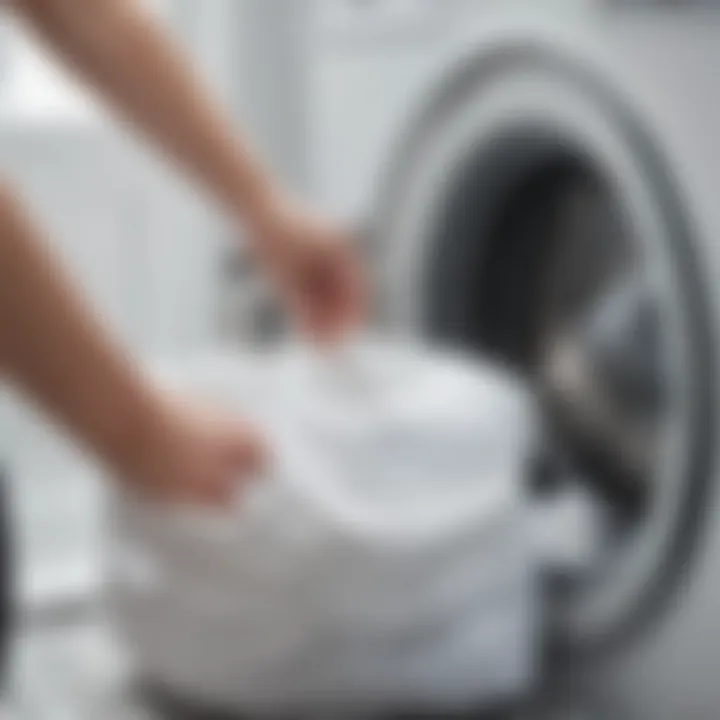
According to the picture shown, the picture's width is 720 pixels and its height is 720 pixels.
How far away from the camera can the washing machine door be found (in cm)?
109

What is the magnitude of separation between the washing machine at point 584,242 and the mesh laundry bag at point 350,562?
0.10 metres

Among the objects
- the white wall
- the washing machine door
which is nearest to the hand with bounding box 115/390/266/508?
the washing machine door

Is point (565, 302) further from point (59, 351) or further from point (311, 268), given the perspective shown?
point (59, 351)

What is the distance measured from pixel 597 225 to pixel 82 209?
0.58 metres

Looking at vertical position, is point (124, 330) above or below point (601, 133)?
above

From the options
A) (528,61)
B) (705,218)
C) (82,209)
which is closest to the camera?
(705,218)

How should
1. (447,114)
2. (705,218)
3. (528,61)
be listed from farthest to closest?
(447,114) → (528,61) → (705,218)

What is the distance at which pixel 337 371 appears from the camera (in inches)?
49.6

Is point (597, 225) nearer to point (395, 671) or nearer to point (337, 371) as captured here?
point (337, 371)

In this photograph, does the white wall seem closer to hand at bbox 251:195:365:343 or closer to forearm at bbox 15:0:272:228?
hand at bbox 251:195:365:343

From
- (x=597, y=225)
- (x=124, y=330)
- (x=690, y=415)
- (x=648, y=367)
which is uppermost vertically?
(x=124, y=330)

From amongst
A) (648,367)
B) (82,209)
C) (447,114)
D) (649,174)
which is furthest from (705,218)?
(82,209)

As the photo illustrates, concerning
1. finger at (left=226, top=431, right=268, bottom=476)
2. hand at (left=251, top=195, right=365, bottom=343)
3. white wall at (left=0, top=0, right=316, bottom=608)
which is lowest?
finger at (left=226, top=431, right=268, bottom=476)

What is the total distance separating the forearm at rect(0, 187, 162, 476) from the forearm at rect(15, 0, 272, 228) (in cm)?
23
